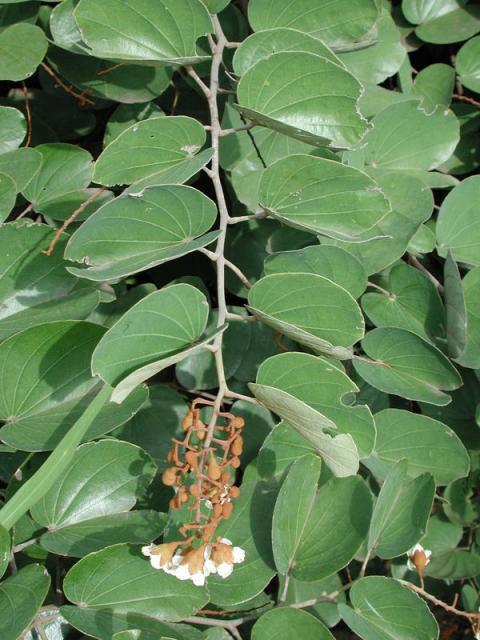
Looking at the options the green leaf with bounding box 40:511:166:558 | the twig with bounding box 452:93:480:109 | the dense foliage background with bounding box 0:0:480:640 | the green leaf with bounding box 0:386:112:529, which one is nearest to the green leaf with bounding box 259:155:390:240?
the dense foliage background with bounding box 0:0:480:640

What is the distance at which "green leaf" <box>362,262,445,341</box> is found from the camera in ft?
4.27

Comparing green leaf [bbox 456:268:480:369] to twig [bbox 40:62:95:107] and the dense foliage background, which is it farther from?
twig [bbox 40:62:95:107]

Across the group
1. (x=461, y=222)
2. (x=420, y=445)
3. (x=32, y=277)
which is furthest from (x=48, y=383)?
(x=461, y=222)

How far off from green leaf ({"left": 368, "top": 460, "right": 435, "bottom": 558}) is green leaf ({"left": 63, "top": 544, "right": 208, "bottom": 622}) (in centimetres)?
30

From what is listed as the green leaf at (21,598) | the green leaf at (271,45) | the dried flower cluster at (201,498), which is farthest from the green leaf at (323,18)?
the green leaf at (21,598)

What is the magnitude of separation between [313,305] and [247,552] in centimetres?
36

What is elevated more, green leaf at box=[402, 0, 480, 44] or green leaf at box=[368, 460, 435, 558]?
green leaf at box=[402, 0, 480, 44]

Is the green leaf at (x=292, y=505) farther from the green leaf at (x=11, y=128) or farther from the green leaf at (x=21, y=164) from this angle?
the green leaf at (x=11, y=128)

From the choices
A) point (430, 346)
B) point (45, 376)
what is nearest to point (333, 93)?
point (430, 346)

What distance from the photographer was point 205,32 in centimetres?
109

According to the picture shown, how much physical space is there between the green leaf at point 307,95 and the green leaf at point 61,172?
0.36 meters

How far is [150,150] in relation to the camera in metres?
1.02

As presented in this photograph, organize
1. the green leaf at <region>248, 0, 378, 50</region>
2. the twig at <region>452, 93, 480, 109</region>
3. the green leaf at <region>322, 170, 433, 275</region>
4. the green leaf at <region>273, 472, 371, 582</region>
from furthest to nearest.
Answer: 1. the twig at <region>452, 93, 480, 109</region>
2. the green leaf at <region>322, 170, 433, 275</region>
3. the green leaf at <region>248, 0, 378, 50</region>
4. the green leaf at <region>273, 472, 371, 582</region>

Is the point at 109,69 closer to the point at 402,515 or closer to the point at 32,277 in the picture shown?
the point at 32,277
